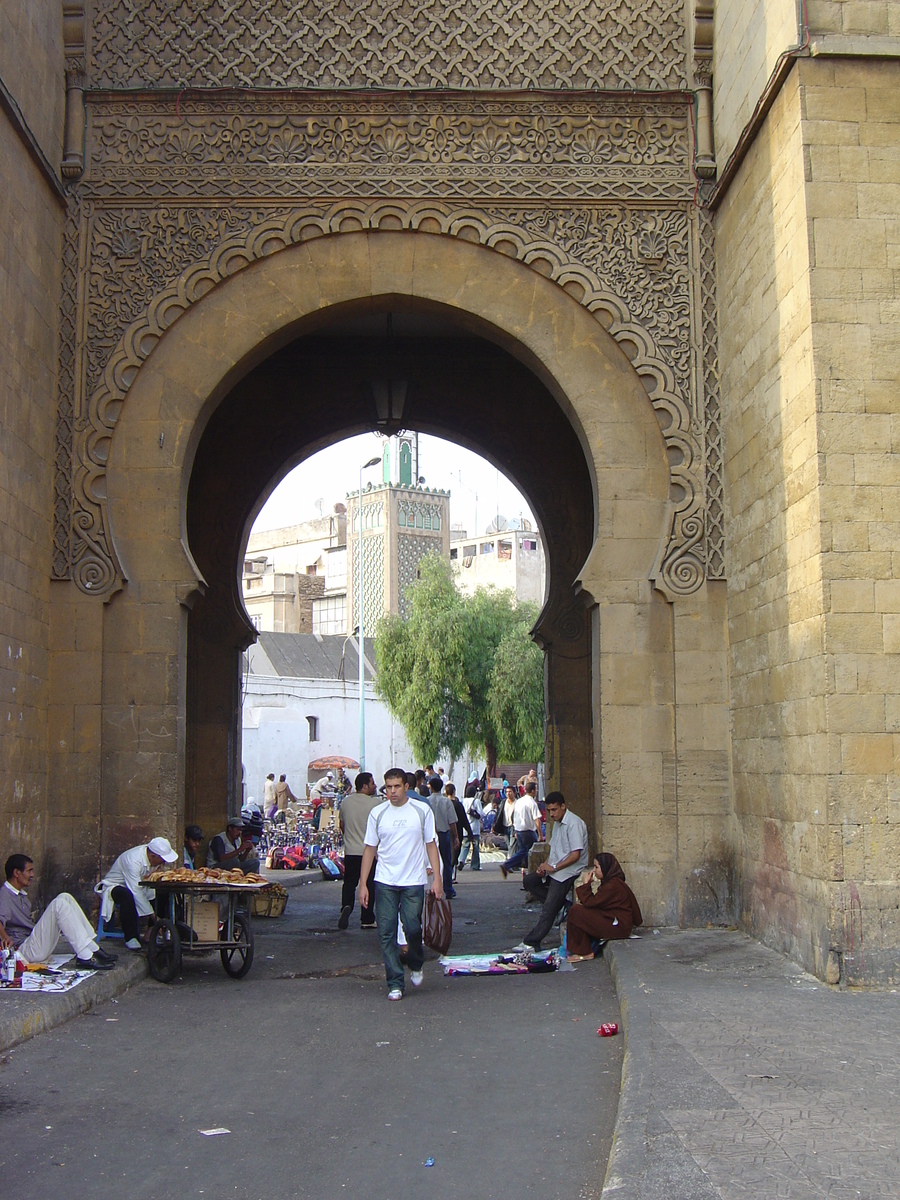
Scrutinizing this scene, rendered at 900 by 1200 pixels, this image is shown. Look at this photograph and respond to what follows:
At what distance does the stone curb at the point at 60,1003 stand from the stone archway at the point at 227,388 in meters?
1.55

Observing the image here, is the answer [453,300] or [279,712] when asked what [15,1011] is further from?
[279,712]

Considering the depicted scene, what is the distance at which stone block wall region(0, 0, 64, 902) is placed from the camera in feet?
26.8

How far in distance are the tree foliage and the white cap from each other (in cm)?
2519

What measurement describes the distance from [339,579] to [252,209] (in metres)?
58.4

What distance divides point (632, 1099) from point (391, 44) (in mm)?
7982

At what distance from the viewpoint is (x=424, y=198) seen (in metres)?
9.49

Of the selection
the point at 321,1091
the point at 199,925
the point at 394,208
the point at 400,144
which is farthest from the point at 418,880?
the point at 400,144

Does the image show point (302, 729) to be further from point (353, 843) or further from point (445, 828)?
point (353, 843)

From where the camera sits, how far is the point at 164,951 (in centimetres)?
787

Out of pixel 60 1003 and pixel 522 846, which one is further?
pixel 522 846

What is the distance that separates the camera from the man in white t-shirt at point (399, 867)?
743 centimetres

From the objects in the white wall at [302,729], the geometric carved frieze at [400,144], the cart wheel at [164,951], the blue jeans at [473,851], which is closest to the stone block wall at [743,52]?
the geometric carved frieze at [400,144]

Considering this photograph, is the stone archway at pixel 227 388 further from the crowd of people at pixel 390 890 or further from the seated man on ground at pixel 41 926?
the seated man on ground at pixel 41 926

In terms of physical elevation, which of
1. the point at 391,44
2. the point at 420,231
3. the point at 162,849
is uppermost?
the point at 391,44
